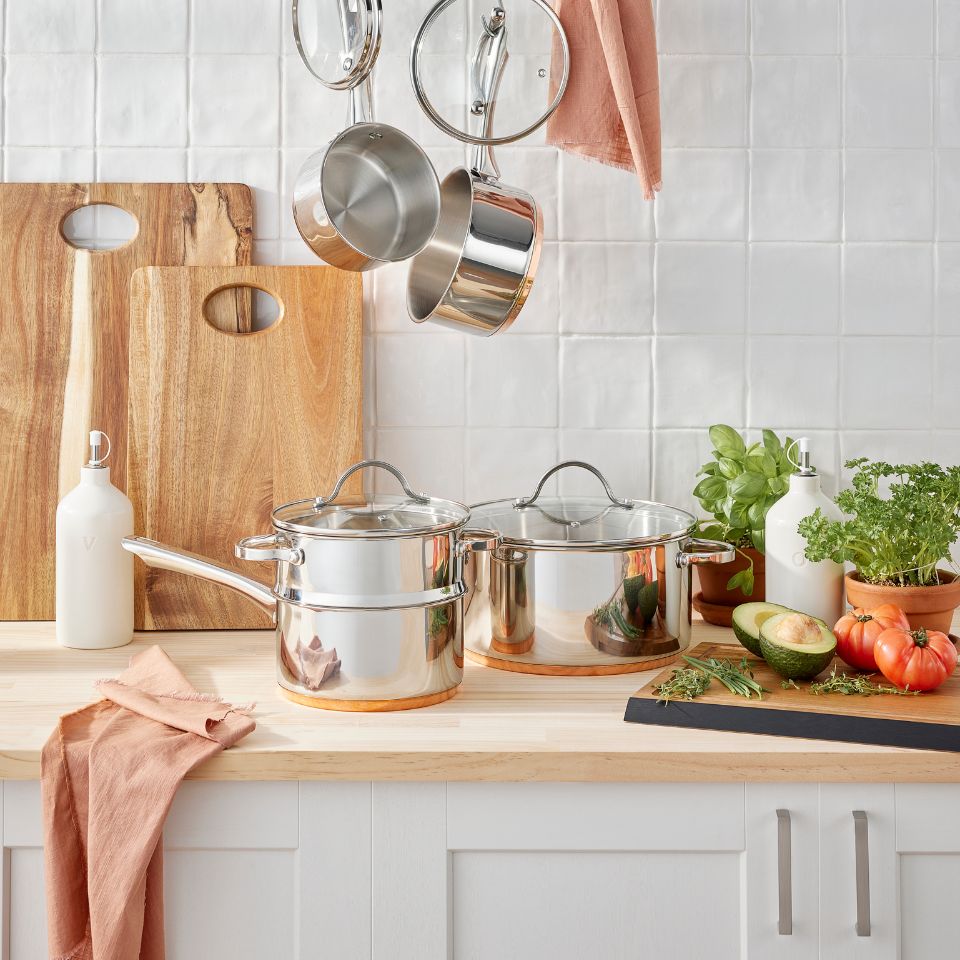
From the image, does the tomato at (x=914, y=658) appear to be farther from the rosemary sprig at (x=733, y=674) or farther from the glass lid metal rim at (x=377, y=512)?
the glass lid metal rim at (x=377, y=512)

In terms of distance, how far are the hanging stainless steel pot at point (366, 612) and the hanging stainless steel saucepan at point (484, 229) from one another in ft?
1.19

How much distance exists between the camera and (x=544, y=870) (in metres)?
1.02

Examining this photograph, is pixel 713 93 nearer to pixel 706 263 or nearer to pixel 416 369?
pixel 706 263

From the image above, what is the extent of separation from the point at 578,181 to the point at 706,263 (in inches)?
9.1

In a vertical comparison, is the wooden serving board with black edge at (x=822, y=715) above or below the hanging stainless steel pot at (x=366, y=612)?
below

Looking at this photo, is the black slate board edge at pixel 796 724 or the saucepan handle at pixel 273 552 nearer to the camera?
the black slate board edge at pixel 796 724

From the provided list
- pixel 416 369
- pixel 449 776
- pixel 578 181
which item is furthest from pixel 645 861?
pixel 578 181

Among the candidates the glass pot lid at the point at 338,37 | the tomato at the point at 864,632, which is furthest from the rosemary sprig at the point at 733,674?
the glass pot lid at the point at 338,37

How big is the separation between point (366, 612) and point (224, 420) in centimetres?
48

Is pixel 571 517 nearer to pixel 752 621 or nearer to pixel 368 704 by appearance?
pixel 752 621

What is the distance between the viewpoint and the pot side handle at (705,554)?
4.13ft

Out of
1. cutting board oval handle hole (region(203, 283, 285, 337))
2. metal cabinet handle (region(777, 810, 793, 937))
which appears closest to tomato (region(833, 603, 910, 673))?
metal cabinet handle (region(777, 810, 793, 937))

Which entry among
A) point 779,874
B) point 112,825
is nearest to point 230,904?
point 112,825

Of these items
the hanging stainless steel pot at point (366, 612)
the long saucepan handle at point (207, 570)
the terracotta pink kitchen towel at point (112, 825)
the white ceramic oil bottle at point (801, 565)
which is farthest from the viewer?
the white ceramic oil bottle at point (801, 565)
